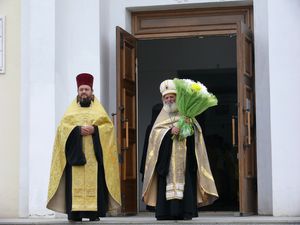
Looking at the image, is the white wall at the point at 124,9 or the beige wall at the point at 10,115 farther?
the white wall at the point at 124,9

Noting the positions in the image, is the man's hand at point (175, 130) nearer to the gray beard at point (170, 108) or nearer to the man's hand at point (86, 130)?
the gray beard at point (170, 108)

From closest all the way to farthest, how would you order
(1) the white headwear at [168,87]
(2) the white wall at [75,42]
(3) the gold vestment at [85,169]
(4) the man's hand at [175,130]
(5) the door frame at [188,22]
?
1. (3) the gold vestment at [85,169]
2. (4) the man's hand at [175,130]
3. (1) the white headwear at [168,87]
4. (2) the white wall at [75,42]
5. (5) the door frame at [188,22]

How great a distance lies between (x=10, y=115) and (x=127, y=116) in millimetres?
1718

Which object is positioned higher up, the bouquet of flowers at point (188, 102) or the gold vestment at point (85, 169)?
the bouquet of flowers at point (188, 102)

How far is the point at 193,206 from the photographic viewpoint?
11.1 metres

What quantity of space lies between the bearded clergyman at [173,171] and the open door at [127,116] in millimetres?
1806

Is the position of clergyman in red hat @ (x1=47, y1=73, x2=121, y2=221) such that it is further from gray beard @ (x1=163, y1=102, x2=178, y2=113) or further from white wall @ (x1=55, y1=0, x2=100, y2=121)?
white wall @ (x1=55, y1=0, x2=100, y2=121)

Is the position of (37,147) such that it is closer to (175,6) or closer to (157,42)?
(175,6)

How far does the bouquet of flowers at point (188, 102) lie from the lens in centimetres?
1097

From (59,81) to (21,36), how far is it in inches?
34.1

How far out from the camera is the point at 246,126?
12820 millimetres

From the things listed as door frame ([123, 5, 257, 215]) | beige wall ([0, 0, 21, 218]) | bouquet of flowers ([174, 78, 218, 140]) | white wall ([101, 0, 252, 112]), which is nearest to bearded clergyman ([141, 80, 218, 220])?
bouquet of flowers ([174, 78, 218, 140])

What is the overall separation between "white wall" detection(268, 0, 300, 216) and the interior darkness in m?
4.96

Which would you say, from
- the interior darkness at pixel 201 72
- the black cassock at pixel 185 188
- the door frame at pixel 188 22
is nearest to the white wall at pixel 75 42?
the door frame at pixel 188 22
